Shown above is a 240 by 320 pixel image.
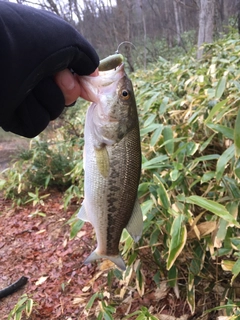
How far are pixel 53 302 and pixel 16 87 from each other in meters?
2.38

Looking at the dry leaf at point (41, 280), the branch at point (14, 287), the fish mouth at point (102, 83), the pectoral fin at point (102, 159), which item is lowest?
the dry leaf at point (41, 280)

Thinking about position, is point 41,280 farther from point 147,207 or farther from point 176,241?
point 176,241

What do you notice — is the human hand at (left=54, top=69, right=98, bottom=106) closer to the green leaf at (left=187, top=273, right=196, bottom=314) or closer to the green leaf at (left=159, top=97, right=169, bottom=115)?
the green leaf at (left=187, top=273, right=196, bottom=314)

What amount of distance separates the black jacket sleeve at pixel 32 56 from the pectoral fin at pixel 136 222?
2.08 ft

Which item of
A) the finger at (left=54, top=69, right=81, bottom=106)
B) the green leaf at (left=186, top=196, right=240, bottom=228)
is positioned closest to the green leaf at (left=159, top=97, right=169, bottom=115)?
the green leaf at (left=186, top=196, right=240, bottom=228)

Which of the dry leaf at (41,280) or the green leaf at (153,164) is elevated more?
the green leaf at (153,164)

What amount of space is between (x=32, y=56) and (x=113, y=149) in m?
0.55

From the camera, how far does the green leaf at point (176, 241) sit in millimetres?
1729

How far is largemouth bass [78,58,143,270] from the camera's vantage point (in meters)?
1.48

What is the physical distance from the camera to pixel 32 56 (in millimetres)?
1182

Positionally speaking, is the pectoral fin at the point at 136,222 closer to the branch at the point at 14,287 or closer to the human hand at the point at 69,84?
the human hand at the point at 69,84

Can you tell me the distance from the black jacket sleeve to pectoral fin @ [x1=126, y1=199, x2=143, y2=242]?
0.63m

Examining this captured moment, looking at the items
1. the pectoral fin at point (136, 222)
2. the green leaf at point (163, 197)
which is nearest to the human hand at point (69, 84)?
the pectoral fin at point (136, 222)

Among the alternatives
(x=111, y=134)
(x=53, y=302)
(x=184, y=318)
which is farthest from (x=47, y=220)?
(x=111, y=134)
